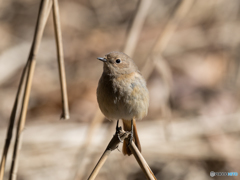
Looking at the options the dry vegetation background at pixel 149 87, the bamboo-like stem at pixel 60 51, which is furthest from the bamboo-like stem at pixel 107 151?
the dry vegetation background at pixel 149 87

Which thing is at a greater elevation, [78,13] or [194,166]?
[78,13]

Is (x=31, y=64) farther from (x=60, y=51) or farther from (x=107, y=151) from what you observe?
(x=107, y=151)

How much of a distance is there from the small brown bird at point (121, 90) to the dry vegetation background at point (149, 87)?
0.85 meters

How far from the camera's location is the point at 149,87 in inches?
245

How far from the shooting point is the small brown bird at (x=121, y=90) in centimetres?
253

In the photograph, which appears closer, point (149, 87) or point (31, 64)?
point (31, 64)

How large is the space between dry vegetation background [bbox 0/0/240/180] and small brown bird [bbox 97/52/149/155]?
85cm

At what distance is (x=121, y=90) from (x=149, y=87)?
373 centimetres

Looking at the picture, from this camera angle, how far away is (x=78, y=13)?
262 inches

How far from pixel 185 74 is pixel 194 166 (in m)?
2.28

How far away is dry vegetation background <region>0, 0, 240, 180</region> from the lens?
14.6ft

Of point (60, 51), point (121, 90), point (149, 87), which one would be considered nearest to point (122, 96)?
point (121, 90)

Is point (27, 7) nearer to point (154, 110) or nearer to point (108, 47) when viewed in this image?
point (108, 47)

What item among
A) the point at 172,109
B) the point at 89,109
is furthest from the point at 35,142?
the point at 172,109
